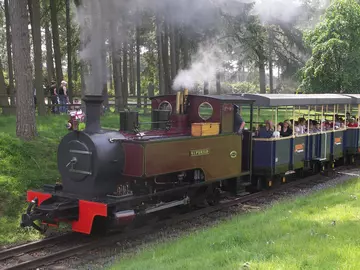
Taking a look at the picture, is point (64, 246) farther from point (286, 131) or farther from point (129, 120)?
point (286, 131)

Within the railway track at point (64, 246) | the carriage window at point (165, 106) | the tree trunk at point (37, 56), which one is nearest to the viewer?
the railway track at point (64, 246)

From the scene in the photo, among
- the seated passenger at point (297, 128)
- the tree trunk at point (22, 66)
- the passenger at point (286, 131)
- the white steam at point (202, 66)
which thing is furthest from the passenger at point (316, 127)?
the tree trunk at point (22, 66)

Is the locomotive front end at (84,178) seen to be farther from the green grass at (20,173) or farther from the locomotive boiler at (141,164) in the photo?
the green grass at (20,173)

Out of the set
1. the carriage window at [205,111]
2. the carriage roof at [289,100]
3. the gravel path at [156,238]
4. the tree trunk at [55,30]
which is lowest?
the gravel path at [156,238]

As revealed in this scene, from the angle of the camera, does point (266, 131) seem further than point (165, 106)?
Yes

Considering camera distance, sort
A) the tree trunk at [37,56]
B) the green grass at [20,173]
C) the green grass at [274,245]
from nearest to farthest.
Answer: the green grass at [274,245], the green grass at [20,173], the tree trunk at [37,56]

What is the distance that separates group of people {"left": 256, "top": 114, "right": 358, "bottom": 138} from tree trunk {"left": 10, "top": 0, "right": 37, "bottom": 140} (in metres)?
5.62

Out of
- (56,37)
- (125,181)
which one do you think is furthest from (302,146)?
(56,37)

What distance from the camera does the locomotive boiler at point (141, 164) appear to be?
6.95 meters

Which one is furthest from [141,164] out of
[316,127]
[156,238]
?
[316,127]

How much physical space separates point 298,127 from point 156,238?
589cm

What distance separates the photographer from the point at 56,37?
1962cm

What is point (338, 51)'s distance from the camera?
22.0m

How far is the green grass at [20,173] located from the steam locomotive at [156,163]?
53 cm
